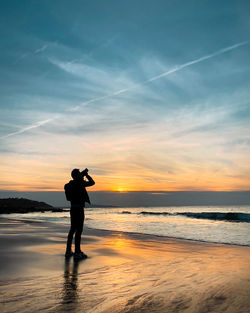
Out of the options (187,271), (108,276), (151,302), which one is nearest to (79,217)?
(108,276)

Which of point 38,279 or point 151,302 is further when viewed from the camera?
point 38,279

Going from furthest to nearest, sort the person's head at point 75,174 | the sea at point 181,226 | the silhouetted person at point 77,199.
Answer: the sea at point 181,226 < the person's head at point 75,174 < the silhouetted person at point 77,199

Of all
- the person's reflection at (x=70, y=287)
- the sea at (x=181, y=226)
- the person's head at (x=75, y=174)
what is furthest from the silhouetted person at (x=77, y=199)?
the sea at (x=181, y=226)

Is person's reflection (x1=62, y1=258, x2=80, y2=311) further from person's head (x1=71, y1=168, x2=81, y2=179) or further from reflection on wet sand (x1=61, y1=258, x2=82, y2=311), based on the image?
person's head (x1=71, y1=168, x2=81, y2=179)

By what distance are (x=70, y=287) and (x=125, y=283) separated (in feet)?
2.84

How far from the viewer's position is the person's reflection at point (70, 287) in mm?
3582

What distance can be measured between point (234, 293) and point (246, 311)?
0.79 m

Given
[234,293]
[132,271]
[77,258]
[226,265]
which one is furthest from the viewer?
[77,258]

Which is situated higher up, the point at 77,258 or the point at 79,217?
the point at 79,217

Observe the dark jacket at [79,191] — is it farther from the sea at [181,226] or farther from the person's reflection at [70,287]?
the sea at [181,226]

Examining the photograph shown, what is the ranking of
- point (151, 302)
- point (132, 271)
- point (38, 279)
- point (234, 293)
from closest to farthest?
1. point (151, 302)
2. point (234, 293)
3. point (38, 279)
4. point (132, 271)

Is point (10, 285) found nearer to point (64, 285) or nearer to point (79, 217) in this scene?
point (64, 285)

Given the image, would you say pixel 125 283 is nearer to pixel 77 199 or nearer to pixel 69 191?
pixel 77 199

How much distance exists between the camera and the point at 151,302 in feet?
12.2
